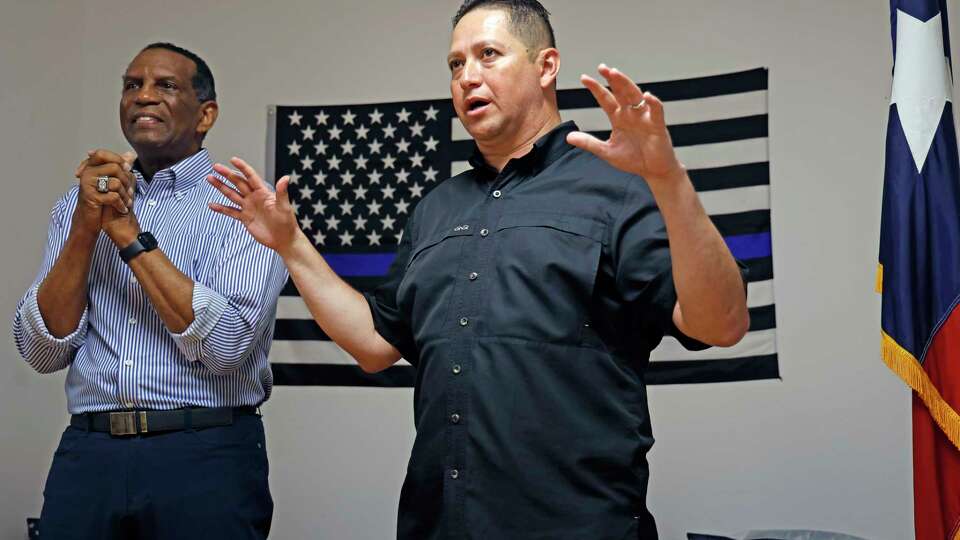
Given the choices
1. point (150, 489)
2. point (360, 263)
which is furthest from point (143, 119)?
point (360, 263)

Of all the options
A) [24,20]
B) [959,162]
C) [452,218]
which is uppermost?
[24,20]

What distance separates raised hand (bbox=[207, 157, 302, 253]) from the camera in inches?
70.5

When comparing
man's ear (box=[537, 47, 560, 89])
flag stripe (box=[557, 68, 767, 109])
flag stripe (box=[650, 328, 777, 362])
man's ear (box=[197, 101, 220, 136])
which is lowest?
flag stripe (box=[650, 328, 777, 362])

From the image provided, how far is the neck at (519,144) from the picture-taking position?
1781 mm

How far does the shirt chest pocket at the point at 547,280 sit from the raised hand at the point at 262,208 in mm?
420

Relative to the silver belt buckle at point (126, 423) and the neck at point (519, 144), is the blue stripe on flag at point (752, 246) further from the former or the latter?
the silver belt buckle at point (126, 423)

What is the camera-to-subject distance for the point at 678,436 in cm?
372

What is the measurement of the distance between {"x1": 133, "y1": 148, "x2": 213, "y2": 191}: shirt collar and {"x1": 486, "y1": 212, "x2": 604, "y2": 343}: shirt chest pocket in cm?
113

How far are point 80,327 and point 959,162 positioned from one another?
2141mm

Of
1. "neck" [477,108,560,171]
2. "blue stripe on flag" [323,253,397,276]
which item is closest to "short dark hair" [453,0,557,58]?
"neck" [477,108,560,171]

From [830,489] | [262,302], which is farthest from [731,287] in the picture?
[830,489]

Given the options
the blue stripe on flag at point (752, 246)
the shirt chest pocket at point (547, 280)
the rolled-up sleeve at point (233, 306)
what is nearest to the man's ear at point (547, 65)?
the shirt chest pocket at point (547, 280)

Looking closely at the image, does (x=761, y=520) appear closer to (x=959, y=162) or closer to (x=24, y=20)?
(x=959, y=162)

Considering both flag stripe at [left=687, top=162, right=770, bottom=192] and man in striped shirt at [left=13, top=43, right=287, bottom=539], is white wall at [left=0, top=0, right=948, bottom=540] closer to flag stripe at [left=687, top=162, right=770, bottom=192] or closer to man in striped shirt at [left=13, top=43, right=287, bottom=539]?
flag stripe at [left=687, top=162, right=770, bottom=192]
